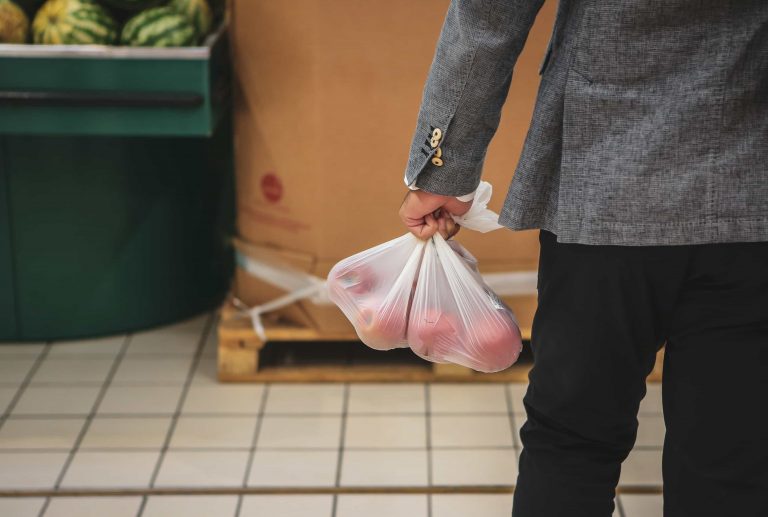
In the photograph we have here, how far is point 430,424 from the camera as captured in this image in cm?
263

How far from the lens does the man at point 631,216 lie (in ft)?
4.12

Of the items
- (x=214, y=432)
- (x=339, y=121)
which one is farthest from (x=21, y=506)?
(x=339, y=121)

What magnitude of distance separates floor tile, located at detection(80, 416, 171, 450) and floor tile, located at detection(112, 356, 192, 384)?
22 centimetres

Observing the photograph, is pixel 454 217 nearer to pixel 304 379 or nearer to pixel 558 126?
pixel 558 126

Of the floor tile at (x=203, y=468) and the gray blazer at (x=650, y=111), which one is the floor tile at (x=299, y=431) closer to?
the floor tile at (x=203, y=468)

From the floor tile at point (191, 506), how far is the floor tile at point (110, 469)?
0.32 ft

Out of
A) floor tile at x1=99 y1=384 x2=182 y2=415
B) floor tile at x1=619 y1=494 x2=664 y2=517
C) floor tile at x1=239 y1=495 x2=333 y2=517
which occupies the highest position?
floor tile at x1=619 y1=494 x2=664 y2=517

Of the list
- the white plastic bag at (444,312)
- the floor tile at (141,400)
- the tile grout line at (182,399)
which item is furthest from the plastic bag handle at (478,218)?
the floor tile at (141,400)

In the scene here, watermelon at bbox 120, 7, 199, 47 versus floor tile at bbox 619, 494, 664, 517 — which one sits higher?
watermelon at bbox 120, 7, 199, 47

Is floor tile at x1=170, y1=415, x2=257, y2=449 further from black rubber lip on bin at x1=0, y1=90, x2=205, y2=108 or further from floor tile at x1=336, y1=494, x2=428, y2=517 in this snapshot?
black rubber lip on bin at x1=0, y1=90, x2=205, y2=108

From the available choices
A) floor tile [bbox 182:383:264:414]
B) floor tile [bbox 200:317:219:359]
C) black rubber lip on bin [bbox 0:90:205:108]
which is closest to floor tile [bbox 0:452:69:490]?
floor tile [bbox 182:383:264:414]

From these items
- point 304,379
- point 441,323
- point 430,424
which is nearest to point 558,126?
point 441,323

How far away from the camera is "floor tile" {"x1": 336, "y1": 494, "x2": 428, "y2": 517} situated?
225cm

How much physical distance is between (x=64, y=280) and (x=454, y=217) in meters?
1.76
